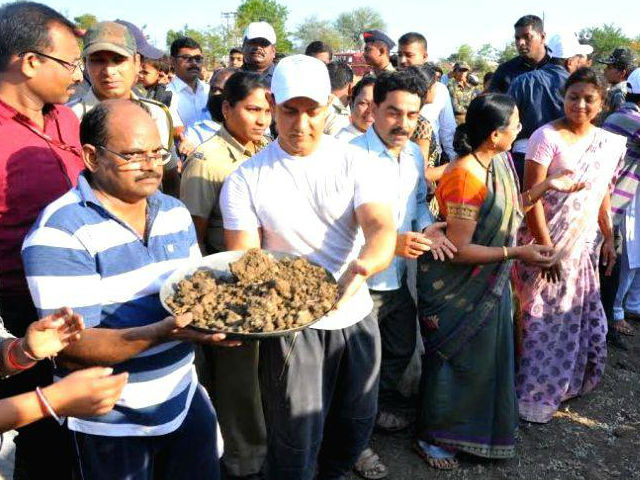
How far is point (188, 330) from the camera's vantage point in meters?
1.72

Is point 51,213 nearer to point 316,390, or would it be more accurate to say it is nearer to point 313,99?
point 313,99

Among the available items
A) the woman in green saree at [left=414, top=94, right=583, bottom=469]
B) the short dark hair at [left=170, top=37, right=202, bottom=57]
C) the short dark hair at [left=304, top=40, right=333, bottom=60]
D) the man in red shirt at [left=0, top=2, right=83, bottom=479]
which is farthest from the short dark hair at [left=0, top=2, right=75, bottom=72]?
the short dark hair at [left=304, top=40, right=333, bottom=60]

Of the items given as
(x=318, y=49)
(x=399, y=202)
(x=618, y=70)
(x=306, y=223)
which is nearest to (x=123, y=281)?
(x=306, y=223)

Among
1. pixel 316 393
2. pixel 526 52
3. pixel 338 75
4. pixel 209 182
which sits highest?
pixel 526 52

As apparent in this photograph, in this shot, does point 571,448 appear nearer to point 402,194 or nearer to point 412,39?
point 402,194

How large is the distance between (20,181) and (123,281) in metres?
0.66

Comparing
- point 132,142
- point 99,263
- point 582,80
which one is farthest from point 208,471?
point 582,80

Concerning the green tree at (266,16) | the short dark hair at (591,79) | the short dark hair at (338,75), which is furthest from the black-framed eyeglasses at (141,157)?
the green tree at (266,16)

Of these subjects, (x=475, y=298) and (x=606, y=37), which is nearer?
(x=475, y=298)

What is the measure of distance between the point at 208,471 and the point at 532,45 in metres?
4.86

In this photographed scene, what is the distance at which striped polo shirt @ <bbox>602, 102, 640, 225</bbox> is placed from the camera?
14.3 feet

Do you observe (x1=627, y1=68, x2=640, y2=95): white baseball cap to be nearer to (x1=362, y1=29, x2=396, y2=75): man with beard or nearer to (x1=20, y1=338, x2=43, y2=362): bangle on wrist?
(x1=362, y1=29, x2=396, y2=75): man with beard

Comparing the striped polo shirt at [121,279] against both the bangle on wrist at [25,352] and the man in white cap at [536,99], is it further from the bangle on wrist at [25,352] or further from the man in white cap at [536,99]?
the man in white cap at [536,99]

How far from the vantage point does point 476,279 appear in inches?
116
